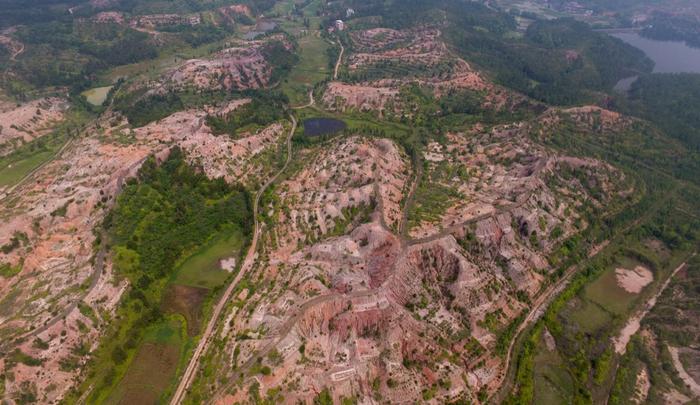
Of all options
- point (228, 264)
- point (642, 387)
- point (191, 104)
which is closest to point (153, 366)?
point (228, 264)

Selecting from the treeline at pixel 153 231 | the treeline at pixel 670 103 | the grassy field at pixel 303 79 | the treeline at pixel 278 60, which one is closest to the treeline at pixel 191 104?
the grassy field at pixel 303 79

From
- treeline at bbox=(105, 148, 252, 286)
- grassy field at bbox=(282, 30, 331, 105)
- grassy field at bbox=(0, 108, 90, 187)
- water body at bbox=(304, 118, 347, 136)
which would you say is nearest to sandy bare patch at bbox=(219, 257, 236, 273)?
treeline at bbox=(105, 148, 252, 286)

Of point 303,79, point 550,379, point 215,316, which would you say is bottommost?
point 550,379

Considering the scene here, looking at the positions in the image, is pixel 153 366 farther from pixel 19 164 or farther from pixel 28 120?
pixel 28 120

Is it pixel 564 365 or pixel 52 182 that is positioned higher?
pixel 52 182

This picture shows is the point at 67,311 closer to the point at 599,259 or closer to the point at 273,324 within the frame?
the point at 273,324

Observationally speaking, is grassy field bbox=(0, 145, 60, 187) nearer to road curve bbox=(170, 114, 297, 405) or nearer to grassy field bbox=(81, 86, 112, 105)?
grassy field bbox=(81, 86, 112, 105)

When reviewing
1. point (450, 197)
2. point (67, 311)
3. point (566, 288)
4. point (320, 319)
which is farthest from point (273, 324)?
point (566, 288)
